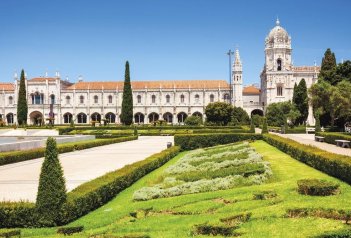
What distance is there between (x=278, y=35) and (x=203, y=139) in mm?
52002

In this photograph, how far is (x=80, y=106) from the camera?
85375 millimetres

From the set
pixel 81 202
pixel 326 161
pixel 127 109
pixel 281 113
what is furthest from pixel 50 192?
pixel 281 113

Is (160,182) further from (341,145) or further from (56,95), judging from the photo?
(56,95)

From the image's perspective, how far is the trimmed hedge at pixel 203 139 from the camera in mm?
29516

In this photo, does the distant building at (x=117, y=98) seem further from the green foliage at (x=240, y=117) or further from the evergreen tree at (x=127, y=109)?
the evergreen tree at (x=127, y=109)

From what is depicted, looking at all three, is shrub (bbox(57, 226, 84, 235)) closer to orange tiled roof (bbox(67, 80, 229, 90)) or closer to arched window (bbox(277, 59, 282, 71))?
arched window (bbox(277, 59, 282, 71))

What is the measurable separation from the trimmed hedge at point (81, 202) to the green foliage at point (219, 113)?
48803mm

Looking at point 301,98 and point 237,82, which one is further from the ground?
point 237,82

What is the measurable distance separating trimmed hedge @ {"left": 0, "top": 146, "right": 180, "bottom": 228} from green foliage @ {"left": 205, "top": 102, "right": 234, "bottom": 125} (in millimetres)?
48803

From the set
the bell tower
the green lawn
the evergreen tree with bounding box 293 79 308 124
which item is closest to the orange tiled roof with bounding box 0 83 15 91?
the bell tower

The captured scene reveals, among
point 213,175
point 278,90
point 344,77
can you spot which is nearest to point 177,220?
point 213,175

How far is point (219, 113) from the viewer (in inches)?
2520

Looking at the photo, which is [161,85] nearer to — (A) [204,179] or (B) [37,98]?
(B) [37,98]

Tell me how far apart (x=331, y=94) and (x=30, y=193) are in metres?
36.9
